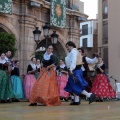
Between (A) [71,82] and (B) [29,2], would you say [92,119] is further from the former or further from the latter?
(B) [29,2]

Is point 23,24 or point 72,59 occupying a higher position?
point 23,24

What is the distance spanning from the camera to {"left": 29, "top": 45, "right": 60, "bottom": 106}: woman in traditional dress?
345 inches

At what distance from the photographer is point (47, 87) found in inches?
348

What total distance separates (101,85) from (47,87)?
3592 millimetres

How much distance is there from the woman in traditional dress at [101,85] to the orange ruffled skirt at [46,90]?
129 inches

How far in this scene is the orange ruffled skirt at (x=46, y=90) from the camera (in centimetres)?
876

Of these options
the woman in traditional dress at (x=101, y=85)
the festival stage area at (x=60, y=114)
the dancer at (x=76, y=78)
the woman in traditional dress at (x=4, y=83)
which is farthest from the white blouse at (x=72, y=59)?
the woman in traditional dress at (x=101, y=85)

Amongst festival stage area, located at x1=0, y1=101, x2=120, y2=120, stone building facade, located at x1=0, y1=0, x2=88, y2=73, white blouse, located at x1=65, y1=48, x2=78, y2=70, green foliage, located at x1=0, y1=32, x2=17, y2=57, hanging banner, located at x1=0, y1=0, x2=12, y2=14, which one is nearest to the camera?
festival stage area, located at x1=0, y1=101, x2=120, y2=120

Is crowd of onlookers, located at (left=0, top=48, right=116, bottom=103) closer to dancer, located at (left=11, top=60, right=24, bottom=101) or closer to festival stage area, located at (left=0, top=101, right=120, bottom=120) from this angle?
dancer, located at (left=11, top=60, right=24, bottom=101)

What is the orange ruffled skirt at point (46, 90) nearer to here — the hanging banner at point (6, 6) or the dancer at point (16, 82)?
the dancer at point (16, 82)

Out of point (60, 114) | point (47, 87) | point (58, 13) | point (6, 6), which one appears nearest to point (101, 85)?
point (47, 87)

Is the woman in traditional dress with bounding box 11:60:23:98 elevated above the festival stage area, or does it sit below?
above

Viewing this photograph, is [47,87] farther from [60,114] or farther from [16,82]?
[16,82]

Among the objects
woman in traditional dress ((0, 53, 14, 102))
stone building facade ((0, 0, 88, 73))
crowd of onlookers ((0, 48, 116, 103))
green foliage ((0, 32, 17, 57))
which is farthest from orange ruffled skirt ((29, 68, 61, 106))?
stone building facade ((0, 0, 88, 73))
